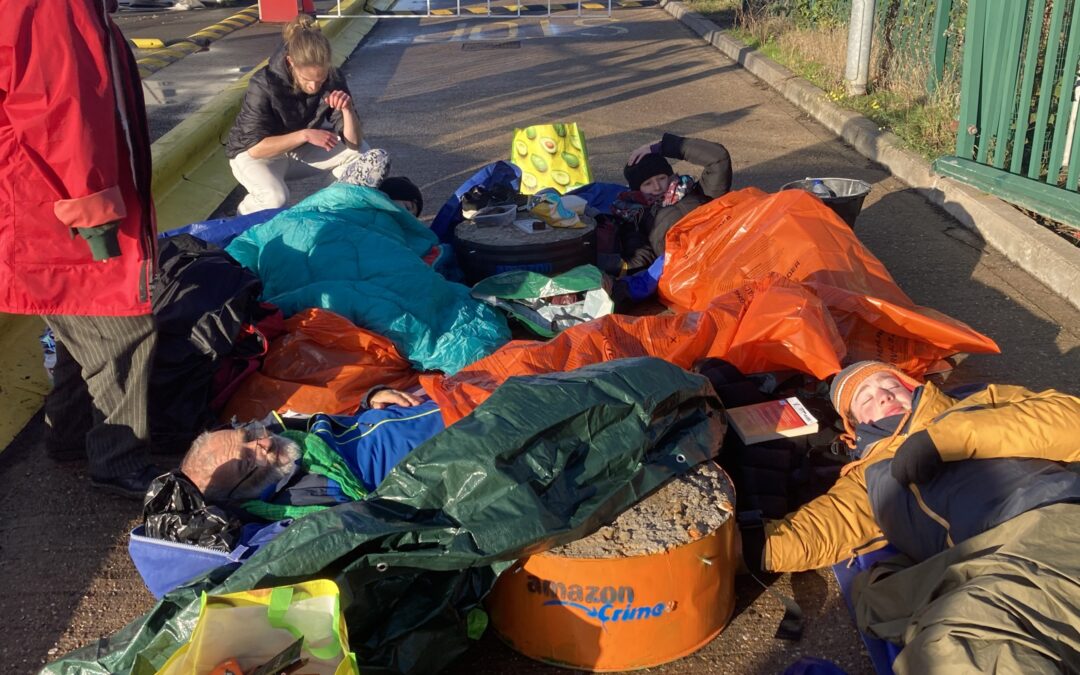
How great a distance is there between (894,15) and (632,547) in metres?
7.89

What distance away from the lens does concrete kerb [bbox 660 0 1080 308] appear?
17.0 feet

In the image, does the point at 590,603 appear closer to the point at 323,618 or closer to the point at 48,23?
the point at 323,618

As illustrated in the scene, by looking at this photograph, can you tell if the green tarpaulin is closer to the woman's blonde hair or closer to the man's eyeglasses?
the man's eyeglasses

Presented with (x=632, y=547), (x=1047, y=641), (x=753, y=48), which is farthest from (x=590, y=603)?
(x=753, y=48)

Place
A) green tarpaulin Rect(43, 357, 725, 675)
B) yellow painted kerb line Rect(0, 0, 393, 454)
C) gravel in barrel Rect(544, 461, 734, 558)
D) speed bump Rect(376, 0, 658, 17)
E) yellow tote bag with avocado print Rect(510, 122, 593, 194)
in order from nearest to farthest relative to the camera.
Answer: green tarpaulin Rect(43, 357, 725, 675) < gravel in barrel Rect(544, 461, 734, 558) < yellow painted kerb line Rect(0, 0, 393, 454) < yellow tote bag with avocado print Rect(510, 122, 593, 194) < speed bump Rect(376, 0, 658, 17)

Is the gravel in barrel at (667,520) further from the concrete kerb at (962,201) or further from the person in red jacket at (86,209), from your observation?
the concrete kerb at (962,201)

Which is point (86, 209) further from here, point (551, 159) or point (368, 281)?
point (551, 159)

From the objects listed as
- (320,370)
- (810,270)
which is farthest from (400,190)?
(810,270)

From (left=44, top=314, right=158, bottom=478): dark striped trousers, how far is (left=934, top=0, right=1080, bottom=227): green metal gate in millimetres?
4802

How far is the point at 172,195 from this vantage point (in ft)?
22.2

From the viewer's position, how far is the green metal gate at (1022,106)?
5.61 meters

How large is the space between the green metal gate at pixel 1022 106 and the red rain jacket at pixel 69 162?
4.79 meters

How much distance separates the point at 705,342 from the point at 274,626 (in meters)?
2.11

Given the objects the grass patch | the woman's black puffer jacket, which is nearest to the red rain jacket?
the woman's black puffer jacket
